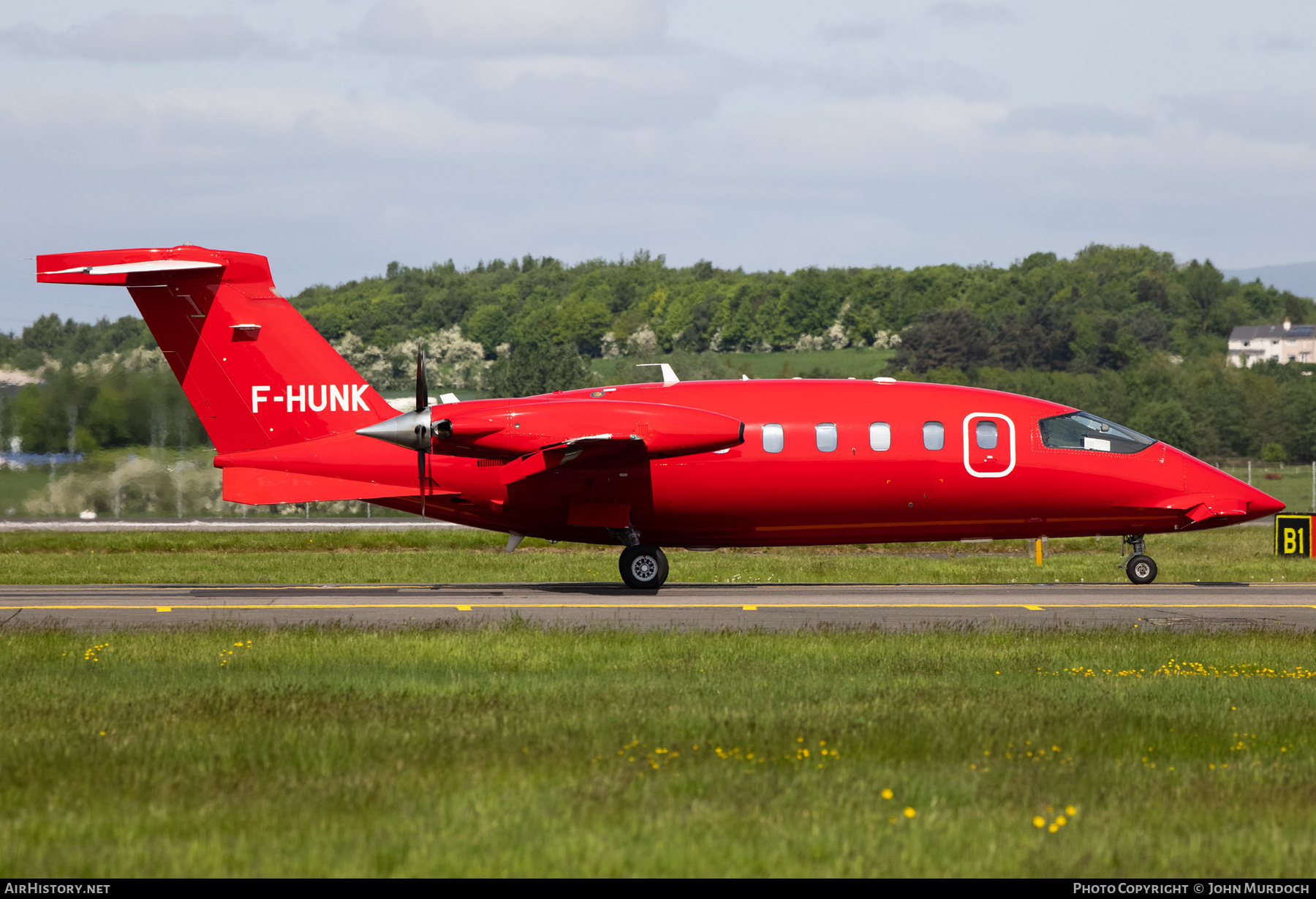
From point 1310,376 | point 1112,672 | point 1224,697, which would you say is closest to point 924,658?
point 1112,672

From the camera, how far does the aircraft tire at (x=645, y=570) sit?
79.3ft

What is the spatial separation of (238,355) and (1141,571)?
18011mm

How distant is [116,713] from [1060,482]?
17.8 metres

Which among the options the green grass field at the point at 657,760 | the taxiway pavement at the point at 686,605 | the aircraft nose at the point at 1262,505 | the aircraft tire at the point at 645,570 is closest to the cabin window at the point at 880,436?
the taxiway pavement at the point at 686,605

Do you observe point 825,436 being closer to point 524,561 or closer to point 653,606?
point 653,606

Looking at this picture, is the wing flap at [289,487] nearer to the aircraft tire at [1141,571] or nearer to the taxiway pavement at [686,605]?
the taxiway pavement at [686,605]

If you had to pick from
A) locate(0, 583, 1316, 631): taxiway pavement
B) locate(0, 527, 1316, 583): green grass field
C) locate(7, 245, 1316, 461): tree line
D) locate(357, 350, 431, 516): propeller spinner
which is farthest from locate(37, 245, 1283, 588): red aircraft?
locate(7, 245, 1316, 461): tree line

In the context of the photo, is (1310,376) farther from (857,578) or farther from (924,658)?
(924,658)

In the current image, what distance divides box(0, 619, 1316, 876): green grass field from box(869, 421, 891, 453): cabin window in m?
8.25

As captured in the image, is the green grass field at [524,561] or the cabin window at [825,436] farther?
the green grass field at [524,561]

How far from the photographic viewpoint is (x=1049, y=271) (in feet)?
628

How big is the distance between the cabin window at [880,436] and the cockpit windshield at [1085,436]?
9.91 ft

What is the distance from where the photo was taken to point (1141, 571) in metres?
25.7

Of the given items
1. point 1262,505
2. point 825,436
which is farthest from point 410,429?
point 1262,505
